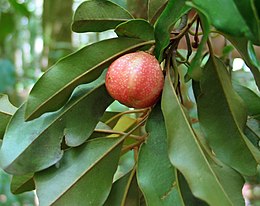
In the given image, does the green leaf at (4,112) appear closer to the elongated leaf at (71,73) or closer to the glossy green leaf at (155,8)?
the elongated leaf at (71,73)

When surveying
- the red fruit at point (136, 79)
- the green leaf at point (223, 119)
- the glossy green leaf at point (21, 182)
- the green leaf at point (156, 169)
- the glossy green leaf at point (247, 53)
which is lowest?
the glossy green leaf at point (21, 182)

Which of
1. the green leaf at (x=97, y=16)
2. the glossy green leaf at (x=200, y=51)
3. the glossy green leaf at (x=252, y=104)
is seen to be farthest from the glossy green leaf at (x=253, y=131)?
the green leaf at (x=97, y=16)

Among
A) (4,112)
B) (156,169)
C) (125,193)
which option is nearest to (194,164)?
(156,169)

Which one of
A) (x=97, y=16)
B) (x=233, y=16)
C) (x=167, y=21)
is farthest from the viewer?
(x=97, y=16)

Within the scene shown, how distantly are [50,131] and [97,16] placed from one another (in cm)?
15

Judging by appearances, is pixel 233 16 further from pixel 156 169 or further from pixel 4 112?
pixel 4 112

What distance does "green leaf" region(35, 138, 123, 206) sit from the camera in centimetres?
56

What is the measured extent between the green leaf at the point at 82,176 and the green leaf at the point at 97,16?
14cm

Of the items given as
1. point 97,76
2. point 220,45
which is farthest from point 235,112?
point 220,45

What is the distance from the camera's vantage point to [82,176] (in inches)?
22.6

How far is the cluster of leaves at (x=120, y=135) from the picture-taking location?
19.8 inches

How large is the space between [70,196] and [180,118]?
0.56 feet

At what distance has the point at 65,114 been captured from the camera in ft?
1.92

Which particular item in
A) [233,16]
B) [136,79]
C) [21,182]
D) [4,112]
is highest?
[233,16]
